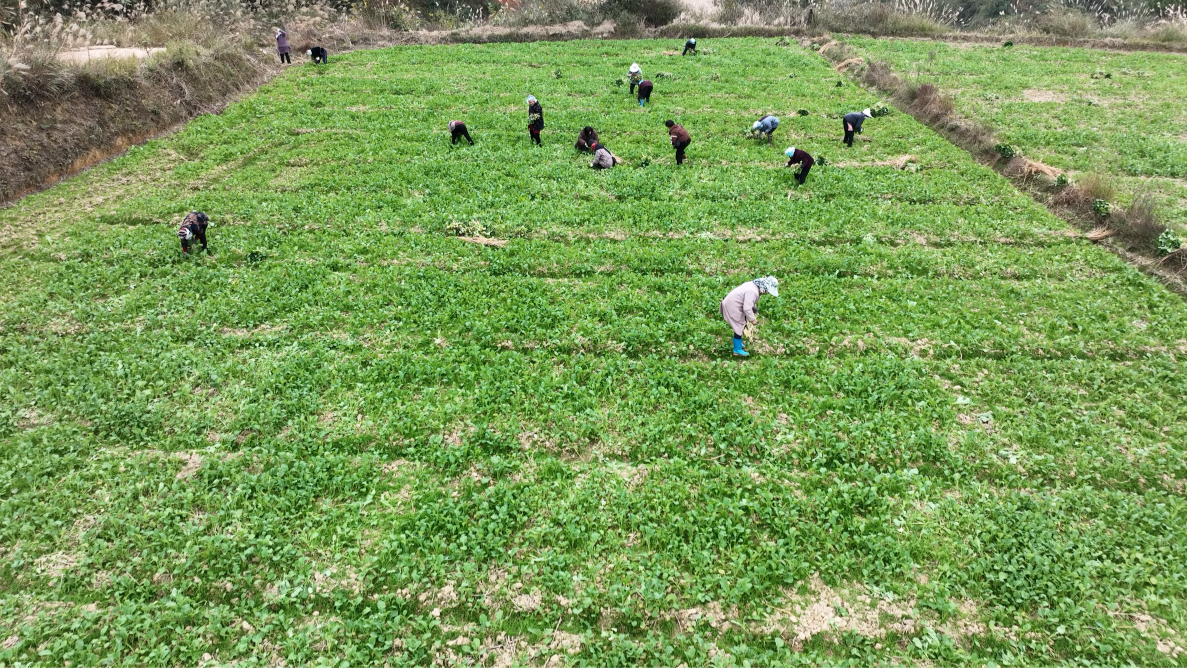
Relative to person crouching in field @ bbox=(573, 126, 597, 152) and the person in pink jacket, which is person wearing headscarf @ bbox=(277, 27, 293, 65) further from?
the person in pink jacket

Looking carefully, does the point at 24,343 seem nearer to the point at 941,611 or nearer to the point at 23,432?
the point at 23,432

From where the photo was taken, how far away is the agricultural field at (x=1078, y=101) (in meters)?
17.7

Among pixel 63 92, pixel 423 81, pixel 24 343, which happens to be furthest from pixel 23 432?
pixel 423 81

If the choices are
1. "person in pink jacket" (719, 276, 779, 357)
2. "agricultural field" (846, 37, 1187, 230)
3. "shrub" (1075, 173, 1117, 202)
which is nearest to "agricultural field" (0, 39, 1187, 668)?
"person in pink jacket" (719, 276, 779, 357)

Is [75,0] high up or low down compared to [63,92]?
up

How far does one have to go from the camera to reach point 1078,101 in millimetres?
23781

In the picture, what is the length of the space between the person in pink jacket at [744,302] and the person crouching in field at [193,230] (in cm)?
1178

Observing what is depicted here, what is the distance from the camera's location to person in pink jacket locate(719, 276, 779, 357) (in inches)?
398

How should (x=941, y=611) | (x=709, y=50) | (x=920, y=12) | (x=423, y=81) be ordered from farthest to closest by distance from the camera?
(x=920, y=12) < (x=709, y=50) < (x=423, y=81) < (x=941, y=611)

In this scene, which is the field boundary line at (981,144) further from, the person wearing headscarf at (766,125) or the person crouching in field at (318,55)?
the person crouching in field at (318,55)

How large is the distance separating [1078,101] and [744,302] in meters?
23.8

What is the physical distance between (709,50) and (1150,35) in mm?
25851

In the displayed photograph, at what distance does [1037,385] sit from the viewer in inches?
388

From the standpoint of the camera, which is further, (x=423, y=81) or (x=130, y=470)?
(x=423, y=81)
